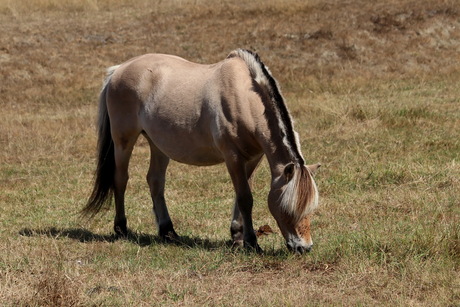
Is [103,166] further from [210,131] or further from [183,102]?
[210,131]

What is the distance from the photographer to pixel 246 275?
5797 millimetres

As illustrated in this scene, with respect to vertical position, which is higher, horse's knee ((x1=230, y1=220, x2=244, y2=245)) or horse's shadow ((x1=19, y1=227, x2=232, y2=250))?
horse's knee ((x1=230, y1=220, x2=244, y2=245))

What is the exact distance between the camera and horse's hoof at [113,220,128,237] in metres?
8.04

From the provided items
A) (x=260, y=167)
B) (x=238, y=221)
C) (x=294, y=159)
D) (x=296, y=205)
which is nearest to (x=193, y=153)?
(x=238, y=221)

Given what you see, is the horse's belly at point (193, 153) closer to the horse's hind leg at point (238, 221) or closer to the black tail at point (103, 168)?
the horse's hind leg at point (238, 221)

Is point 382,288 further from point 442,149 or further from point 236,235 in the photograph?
point 442,149

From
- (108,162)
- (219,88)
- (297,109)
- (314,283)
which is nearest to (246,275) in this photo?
(314,283)

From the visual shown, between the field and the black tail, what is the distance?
0.31 meters

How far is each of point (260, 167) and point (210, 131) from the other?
3716 millimetres

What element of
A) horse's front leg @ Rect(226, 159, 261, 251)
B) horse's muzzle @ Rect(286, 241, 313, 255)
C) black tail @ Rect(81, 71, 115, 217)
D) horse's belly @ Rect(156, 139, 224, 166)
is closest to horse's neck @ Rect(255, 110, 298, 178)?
horse's front leg @ Rect(226, 159, 261, 251)

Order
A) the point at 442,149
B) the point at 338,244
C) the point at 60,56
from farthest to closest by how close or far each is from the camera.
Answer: the point at 60,56
the point at 442,149
the point at 338,244

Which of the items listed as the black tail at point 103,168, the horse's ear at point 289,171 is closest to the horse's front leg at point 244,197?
the horse's ear at point 289,171

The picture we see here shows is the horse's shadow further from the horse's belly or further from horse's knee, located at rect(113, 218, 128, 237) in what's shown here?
the horse's belly

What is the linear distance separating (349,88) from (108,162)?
991cm
